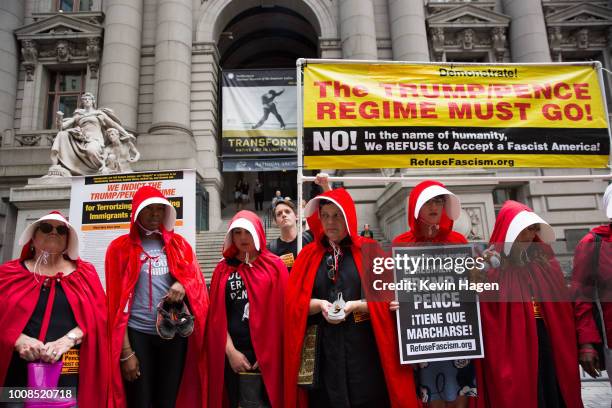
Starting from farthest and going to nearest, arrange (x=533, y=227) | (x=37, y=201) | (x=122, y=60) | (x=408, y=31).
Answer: (x=408, y=31) < (x=122, y=60) < (x=37, y=201) < (x=533, y=227)

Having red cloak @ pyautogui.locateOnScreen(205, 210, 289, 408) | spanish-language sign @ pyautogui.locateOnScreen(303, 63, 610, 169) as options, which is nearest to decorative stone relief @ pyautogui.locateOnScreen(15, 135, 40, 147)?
spanish-language sign @ pyautogui.locateOnScreen(303, 63, 610, 169)

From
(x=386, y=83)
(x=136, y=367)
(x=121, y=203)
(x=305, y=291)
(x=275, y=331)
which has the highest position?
(x=386, y=83)

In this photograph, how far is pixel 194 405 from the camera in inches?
142

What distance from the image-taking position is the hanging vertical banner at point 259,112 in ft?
57.2

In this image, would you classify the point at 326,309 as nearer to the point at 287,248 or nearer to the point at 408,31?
the point at 287,248

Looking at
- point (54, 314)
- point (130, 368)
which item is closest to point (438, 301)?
point (130, 368)

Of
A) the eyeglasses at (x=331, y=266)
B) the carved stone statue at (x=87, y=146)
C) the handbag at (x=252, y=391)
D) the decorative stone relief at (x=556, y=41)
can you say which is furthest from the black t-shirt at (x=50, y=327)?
the decorative stone relief at (x=556, y=41)

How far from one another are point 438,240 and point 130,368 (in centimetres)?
277

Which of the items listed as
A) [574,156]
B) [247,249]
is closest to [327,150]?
[247,249]

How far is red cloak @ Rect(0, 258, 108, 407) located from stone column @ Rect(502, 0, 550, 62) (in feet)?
69.3

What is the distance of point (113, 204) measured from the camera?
638 cm

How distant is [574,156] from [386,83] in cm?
259

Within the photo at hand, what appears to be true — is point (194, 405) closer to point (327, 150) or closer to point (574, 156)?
point (327, 150)

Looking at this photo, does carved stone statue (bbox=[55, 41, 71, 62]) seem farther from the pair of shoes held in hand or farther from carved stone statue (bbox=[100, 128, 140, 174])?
the pair of shoes held in hand
